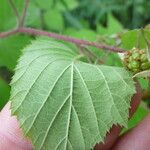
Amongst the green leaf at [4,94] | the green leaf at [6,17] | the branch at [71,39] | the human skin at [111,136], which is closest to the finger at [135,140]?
the human skin at [111,136]

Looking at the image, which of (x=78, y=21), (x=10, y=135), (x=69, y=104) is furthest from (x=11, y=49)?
(x=78, y=21)

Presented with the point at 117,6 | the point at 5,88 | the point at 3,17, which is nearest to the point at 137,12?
the point at 117,6

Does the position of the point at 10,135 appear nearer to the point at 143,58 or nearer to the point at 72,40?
the point at 72,40

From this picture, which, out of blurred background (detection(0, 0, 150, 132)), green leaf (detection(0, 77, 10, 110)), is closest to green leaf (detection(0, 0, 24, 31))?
blurred background (detection(0, 0, 150, 132))

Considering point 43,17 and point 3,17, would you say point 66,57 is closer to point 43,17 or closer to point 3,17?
point 3,17

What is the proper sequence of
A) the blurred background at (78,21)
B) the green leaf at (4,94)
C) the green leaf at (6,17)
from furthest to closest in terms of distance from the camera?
the green leaf at (6,17), the green leaf at (4,94), the blurred background at (78,21)

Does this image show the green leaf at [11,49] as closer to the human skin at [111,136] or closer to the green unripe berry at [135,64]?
the human skin at [111,136]

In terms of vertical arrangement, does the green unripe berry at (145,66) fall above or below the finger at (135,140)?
above
